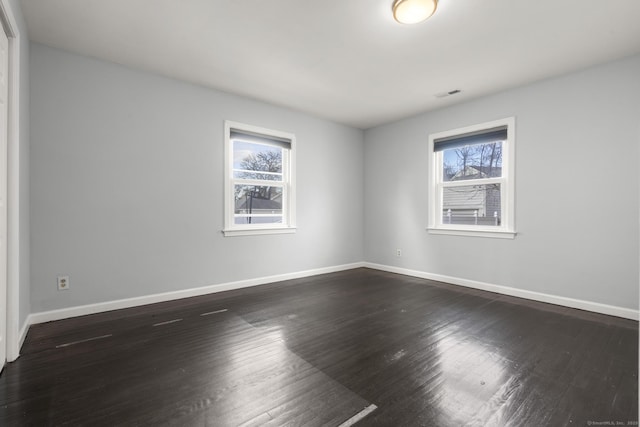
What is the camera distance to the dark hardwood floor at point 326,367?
1.56m

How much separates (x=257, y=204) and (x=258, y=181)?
1.11 feet

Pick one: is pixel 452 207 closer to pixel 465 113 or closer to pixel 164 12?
pixel 465 113

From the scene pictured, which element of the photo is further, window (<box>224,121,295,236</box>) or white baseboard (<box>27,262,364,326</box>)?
window (<box>224,121,295,236</box>)

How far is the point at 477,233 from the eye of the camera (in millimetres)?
4094

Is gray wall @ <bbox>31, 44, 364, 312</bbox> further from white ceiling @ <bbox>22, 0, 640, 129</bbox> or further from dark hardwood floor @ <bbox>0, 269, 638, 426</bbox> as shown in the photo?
dark hardwood floor @ <bbox>0, 269, 638, 426</bbox>

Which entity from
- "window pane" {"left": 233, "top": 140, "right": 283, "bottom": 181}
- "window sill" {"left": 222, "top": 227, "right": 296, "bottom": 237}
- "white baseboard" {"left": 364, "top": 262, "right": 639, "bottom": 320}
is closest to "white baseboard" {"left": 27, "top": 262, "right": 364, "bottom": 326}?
"window sill" {"left": 222, "top": 227, "right": 296, "bottom": 237}

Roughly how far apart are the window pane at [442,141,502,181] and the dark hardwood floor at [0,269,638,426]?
6.00 ft

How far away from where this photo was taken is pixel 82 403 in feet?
5.35

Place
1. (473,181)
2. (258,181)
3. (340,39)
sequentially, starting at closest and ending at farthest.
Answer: (340,39), (473,181), (258,181)

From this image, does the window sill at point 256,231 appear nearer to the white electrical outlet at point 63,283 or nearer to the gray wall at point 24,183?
the white electrical outlet at point 63,283

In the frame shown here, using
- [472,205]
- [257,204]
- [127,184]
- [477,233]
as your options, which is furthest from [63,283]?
[472,205]

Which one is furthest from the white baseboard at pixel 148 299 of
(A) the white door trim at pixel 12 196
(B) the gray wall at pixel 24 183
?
(A) the white door trim at pixel 12 196

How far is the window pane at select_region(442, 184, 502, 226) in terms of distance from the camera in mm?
4008

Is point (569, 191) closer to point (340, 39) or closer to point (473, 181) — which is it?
point (473, 181)
